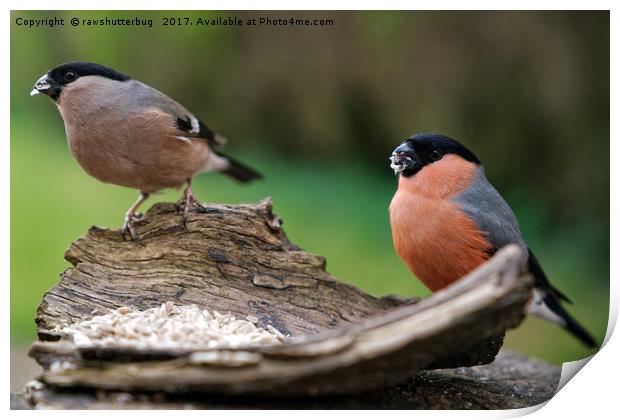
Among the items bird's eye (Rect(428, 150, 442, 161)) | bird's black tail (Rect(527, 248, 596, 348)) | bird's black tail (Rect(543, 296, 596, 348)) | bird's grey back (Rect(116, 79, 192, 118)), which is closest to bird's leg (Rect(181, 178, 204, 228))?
bird's grey back (Rect(116, 79, 192, 118))

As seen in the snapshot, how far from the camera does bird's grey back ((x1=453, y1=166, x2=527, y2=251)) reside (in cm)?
288

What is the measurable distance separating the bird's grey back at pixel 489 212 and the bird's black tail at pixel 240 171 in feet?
3.47

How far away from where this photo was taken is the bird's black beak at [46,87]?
2.93 meters

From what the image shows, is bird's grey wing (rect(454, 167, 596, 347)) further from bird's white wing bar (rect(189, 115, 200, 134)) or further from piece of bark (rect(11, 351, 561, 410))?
bird's white wing bar (rect(189, 115, 200, 134))

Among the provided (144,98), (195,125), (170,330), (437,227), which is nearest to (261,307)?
(170,330)

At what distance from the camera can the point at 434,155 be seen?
9.66ft

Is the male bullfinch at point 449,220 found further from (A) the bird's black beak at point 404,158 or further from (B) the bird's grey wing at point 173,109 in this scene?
(B) the bird's grey wing at point 173,109

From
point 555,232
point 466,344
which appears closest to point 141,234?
point 466,344

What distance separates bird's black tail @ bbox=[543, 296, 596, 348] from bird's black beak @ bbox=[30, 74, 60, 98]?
213 cm

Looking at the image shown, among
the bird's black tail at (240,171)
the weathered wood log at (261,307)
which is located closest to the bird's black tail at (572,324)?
the weathered wood log at (261,307)

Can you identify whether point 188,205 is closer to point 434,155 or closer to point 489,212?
point 434,155
